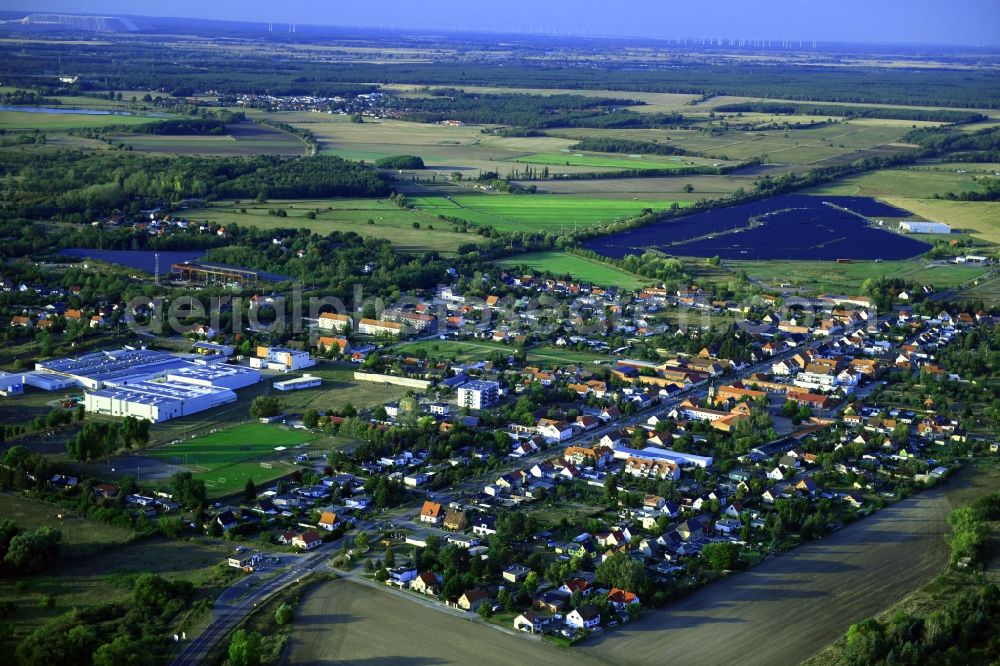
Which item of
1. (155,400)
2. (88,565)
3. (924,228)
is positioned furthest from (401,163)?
(88,565)

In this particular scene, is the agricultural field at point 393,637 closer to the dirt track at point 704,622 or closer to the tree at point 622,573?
the dirt track at point 704,622

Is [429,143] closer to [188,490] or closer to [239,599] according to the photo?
[188,490]

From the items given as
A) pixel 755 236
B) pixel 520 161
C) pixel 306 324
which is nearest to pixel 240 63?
pixel 520 161

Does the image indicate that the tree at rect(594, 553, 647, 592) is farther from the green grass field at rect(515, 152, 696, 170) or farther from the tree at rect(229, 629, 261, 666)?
the green grass field at rect(515, 152, 696, 170)

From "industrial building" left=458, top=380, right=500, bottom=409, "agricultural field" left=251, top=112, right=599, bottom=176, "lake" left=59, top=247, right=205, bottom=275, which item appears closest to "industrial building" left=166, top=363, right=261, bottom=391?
"industrial building" left=458, top=380, right=500, bottom=409

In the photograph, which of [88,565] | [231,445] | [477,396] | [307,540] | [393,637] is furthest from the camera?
[477,396]

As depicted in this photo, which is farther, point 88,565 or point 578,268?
point 578,268

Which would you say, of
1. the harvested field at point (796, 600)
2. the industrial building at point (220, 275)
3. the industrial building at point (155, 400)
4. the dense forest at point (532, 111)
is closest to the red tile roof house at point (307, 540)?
the harvested field at point (796, 600)
